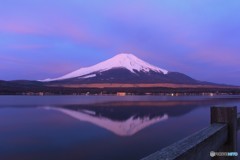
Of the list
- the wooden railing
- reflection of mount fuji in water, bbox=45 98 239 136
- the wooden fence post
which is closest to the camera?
the wooden railing

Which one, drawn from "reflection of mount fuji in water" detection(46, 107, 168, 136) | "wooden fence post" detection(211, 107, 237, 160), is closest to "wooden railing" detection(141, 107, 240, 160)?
"wooden fence post" detection(211, 107, 237, 160)

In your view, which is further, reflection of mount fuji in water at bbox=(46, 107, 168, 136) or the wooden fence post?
reflection of mount fuji in water at bbox=(46, 107, 168, 136)

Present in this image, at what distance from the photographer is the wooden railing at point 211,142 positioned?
2.50 meters

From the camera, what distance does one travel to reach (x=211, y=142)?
335 cm

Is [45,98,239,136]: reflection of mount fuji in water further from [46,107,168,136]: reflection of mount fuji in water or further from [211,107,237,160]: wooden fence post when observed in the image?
[211,107,237,160]: wooden fence post

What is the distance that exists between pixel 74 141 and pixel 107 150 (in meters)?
3.15

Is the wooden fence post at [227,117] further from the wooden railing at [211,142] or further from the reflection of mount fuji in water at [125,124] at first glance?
the reflection of mount fuji in water at [125,124]

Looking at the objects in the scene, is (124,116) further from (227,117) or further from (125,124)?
(227,117)

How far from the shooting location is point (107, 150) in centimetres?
1581

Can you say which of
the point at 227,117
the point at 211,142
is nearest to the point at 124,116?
the point at 227,117

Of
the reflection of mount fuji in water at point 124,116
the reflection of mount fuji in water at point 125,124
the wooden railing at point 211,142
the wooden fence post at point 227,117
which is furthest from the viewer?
the reflection of mount fuji in water at point 124,116

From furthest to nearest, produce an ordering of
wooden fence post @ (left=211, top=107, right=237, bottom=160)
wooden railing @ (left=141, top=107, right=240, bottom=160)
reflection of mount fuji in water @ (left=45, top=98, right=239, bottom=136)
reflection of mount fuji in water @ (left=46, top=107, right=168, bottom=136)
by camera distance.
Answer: reflection of mount fuji in water @ (left=45, top=98, right=239, bottom=136) → reflection of mount fuji in water @ (left=46, top=107, right=168, bottom=136) → wooden fence post @ (left=211, top=107, right=237, bottom=160) → wooden railing @ (left=141, top=107, right=240, bottom=160)

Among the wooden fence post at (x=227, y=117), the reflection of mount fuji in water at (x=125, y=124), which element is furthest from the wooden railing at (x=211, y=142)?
the reflection of mount fuji in water at (x=125, y=124)

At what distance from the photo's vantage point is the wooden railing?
2.50 metres
